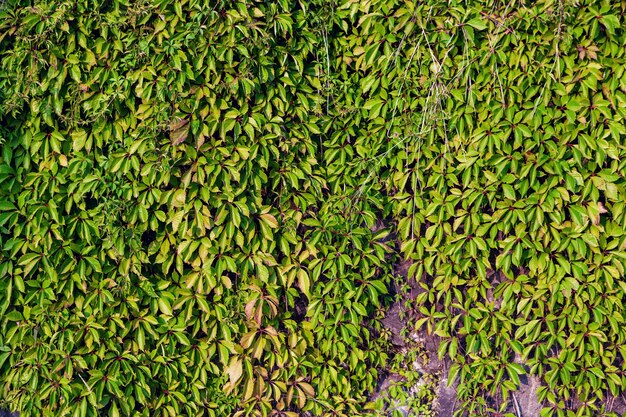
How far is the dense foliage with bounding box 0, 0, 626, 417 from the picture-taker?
2.48m

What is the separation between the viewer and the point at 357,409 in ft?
9.02

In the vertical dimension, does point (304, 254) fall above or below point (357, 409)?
above

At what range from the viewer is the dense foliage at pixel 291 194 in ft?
8.13

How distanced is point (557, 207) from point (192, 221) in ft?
5.06

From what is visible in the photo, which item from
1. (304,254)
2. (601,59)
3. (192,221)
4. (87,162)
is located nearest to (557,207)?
(601,59)

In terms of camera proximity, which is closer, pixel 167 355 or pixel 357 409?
pixel 167 355

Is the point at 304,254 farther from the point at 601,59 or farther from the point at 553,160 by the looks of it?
the point at 601,59

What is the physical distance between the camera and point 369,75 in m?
2.65

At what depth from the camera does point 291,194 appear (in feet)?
8.70

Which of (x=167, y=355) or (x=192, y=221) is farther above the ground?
(x=192, y=221)

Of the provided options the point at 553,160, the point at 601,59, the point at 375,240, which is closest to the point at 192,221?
the point at 375,240

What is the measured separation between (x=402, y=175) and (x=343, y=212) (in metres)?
Answer: 0.31

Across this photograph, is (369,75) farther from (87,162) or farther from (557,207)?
(87,162)

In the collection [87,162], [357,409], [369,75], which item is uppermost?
[369,75]
